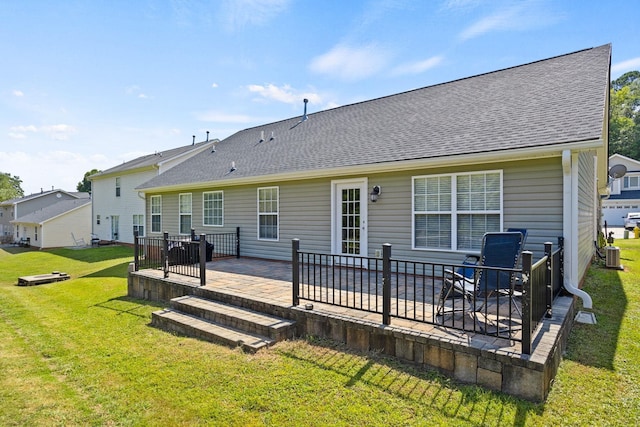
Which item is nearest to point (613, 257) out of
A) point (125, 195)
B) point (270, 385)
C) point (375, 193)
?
point (375, 193)

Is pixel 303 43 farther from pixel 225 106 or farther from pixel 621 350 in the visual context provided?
pixel 621 350

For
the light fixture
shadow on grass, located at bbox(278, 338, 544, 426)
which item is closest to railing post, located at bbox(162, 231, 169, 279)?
shadow on grass, located at bbox(278, 338, 544, 426)

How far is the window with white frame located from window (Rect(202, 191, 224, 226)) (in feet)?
127

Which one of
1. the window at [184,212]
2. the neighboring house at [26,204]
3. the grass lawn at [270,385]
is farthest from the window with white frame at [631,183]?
the neighboring house at [26,204]

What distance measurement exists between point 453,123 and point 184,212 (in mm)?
9633

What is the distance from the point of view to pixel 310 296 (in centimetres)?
519

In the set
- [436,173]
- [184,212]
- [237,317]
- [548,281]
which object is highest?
[436,173]

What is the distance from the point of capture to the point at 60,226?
1009 inches

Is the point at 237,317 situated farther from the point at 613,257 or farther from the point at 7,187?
the point at 7,187

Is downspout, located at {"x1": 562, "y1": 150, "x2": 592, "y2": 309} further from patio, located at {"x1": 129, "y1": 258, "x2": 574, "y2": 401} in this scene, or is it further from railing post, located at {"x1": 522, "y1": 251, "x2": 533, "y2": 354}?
railing post, located at {"x1": 522, "y1": 251, "x2": 533, "y2": 354}

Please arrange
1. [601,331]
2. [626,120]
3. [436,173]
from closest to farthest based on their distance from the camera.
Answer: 1. [601,331]
2. [436,173]
3. [626,120]

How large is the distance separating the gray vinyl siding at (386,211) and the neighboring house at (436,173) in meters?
0.02

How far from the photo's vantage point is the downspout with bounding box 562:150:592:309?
17.2ft

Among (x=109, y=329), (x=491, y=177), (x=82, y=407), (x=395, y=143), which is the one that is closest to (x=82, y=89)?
(x=109, y=329)
